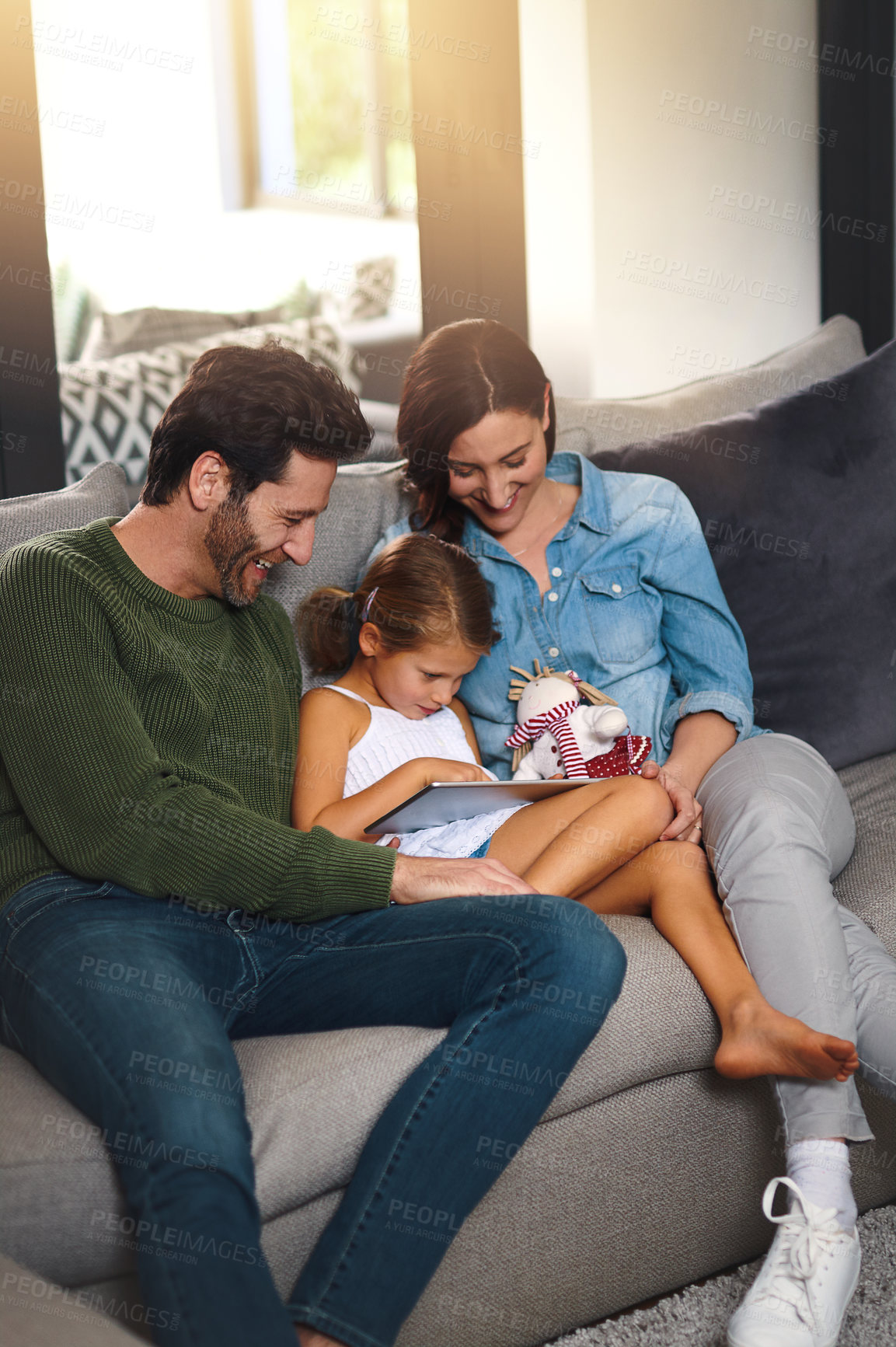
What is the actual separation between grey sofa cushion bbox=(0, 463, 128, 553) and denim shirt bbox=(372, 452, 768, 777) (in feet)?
1.33

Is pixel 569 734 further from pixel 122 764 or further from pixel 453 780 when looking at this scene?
pixel 122 764

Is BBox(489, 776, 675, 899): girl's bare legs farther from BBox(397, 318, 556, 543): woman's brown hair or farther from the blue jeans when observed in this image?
BBox(397, 318, 556, 543): woman's brown hair

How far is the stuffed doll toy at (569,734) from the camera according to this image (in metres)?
1.60

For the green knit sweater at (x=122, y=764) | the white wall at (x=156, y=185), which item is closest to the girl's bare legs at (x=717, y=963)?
the green knit sweater at (x=122, y=764)

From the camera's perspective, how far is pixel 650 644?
5.85 feet

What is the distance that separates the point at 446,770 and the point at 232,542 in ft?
1.40

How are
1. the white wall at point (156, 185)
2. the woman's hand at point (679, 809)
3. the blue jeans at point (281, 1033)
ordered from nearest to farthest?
1. the blue jeans at point (281, 1033)
2. the woman's hand at point (679, 809)
3. the white wall at point (156, 185)

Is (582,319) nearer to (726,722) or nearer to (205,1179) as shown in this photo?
(726,722)

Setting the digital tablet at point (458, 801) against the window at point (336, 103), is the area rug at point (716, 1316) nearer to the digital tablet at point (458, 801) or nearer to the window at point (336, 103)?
the digital tablet at point (458, 801)

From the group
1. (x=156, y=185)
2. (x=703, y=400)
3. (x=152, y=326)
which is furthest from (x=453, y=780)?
(x=156, y=185)

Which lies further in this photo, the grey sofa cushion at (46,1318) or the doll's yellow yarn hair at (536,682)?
the doll's yellow yarn hair at (536,682)

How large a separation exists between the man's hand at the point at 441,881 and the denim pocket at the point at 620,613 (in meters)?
0.50

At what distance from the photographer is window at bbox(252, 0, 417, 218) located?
9.34ft

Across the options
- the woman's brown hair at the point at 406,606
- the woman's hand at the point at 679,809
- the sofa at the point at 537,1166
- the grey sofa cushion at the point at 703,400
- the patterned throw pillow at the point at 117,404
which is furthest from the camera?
the patterned throw pillow at the point at 117,404
